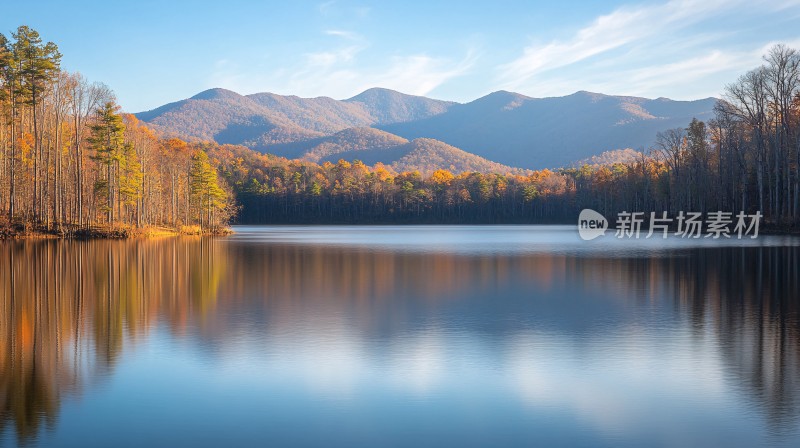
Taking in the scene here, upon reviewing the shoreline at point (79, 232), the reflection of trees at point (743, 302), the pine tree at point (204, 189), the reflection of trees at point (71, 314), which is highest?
the pine tree at point (204, 189)

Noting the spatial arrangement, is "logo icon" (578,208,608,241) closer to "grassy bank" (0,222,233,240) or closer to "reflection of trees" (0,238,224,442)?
"grassy bank" (0,222,233,240)

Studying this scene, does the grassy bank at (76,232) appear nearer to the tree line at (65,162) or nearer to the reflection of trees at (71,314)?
the tree line at (65,162)

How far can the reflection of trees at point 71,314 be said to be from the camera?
25.1 feet

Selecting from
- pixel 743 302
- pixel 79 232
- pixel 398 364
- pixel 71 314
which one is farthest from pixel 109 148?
pixel 398 364

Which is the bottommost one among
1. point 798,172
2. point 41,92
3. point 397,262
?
point 397,262

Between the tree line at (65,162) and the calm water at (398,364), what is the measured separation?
2862 cm

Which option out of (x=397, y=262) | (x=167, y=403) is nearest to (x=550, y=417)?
(x=167, y=403)

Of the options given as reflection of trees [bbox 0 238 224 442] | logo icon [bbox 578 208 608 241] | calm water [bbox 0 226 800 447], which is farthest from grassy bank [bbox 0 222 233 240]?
logo icon [bbox 578 208 608 241]

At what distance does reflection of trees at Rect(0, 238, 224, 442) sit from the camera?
7637 millimetres

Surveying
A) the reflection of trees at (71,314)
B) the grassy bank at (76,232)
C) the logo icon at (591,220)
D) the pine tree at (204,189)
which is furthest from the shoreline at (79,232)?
the logo icon at (591,220)

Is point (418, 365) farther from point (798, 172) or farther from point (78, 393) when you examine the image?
point (798, 172)

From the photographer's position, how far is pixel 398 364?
29.5 ft

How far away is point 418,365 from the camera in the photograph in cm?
890

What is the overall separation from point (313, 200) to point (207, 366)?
136 m
